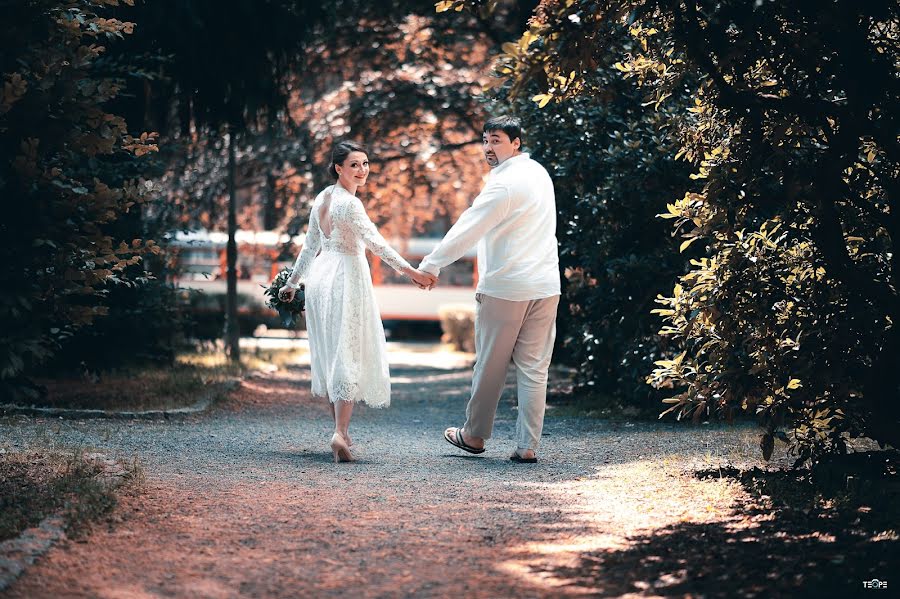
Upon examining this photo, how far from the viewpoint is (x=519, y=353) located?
8031 millimetres

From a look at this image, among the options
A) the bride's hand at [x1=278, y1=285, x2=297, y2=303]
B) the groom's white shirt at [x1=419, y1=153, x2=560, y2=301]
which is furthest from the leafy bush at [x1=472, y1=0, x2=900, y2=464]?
the bride's hand at [x1=278, y1=285, x2=297, y2=303]

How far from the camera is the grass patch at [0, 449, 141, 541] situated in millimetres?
5574

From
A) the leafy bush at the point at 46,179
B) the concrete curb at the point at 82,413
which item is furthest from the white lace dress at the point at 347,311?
the concrete curb at the point at 82,413

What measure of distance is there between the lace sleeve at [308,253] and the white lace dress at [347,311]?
0.49 ft

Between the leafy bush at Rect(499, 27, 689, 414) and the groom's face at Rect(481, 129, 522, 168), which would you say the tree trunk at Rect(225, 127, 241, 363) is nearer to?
the leafy bush at Rect(499, 27, 689, 414)

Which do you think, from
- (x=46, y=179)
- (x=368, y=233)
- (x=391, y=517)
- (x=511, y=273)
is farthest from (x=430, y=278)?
(x=46, y=179)

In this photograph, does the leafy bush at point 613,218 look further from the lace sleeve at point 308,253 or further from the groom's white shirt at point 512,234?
the lace sleeve at point 308,253

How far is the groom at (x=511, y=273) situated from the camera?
25.7 ft

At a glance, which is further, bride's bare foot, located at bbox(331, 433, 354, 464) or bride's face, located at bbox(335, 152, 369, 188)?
bride's face, located at bbox(335, 152, 369, 188)

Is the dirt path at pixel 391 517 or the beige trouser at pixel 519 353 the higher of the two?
the beige trouser at pixel 519 353

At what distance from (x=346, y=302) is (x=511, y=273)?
46.2 inches

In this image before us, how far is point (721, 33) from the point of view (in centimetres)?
623

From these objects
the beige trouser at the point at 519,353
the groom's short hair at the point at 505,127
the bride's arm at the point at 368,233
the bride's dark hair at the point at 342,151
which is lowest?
the beige trouser at the point at 519,353

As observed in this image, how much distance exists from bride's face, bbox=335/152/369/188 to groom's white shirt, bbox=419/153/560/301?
84cm
